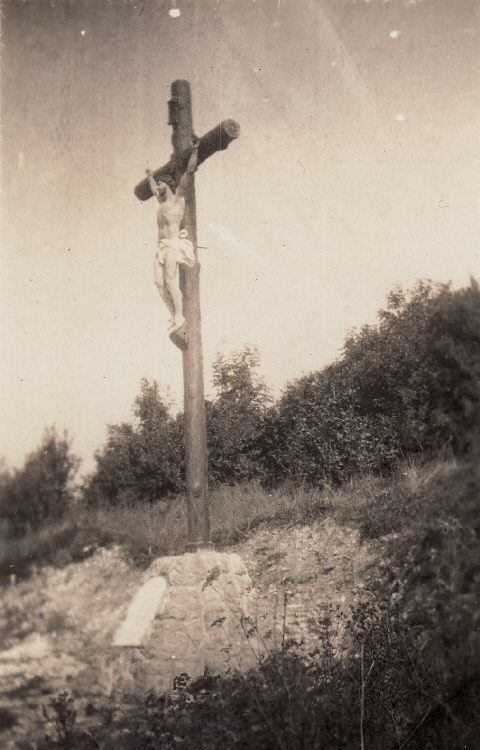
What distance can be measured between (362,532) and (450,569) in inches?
60.2

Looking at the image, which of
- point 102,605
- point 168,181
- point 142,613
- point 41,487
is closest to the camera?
point 142,613

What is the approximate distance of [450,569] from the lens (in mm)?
5094

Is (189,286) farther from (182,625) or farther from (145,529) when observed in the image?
(145,529)

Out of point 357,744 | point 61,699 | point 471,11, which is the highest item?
point 471,11

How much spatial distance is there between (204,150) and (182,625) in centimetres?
406

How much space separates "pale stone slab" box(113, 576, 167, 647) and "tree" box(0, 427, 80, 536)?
182cm

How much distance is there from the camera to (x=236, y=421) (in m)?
13.7

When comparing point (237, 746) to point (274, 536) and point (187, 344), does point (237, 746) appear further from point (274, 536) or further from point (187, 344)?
point (274, 536)

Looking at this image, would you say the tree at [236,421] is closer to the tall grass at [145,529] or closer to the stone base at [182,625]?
the tall grass at [145,529]

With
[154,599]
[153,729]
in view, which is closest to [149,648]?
[154,599]

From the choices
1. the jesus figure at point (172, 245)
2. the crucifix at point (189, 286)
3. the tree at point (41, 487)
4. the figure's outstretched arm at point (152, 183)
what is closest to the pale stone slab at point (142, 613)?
the crucifix at point (189, 286)

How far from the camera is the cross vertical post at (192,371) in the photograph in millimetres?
5258

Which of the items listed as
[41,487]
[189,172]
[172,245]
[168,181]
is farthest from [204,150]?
[41,487]

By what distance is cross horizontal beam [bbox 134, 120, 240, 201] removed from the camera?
528 centimetres
